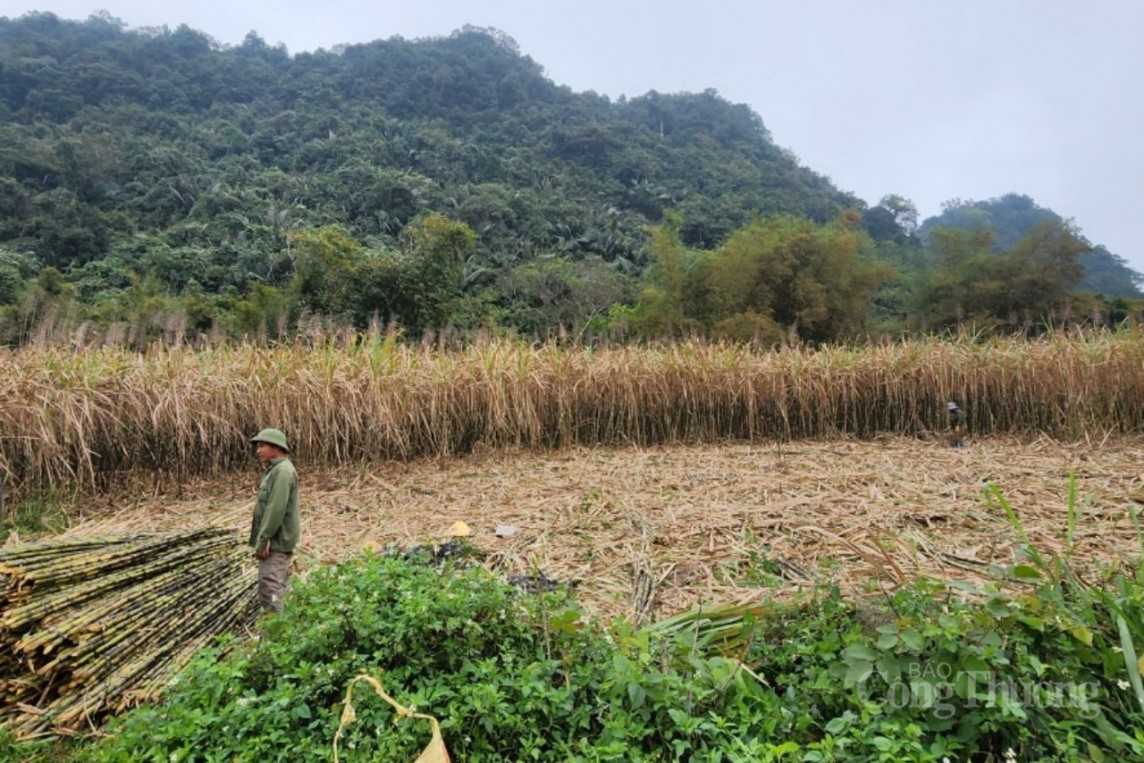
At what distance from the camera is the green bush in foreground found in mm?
1311

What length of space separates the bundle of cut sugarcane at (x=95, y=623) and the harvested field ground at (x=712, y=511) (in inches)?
27.2

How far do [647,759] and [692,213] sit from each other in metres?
39.5

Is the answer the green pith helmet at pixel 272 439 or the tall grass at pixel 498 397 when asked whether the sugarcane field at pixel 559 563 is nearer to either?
the tall grass at pixel 498 397

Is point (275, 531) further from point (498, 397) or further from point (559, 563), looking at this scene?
point (498, 397)

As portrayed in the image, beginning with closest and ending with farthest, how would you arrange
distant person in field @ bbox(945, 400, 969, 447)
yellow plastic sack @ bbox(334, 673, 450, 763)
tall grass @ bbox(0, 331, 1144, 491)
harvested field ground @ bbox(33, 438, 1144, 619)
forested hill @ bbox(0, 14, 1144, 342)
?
yellow plastic sack @ bbox(334, 673, 450, 763)
harvested field ground @ bbox(33, 438, 1144, 619)
tall grass @ bbox(0, 331, 1144, 491)
distant person in field @ bbox(945, 400, 969, 447)
forested hill @ bbox(0, 14, 1144, 342)

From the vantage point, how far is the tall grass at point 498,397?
4492 mm

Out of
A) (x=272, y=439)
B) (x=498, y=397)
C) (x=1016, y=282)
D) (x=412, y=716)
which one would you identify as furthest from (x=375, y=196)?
(x=412, y=716)

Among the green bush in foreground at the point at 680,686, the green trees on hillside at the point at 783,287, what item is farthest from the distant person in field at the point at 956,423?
the green trees on hillside at the point at 783,287

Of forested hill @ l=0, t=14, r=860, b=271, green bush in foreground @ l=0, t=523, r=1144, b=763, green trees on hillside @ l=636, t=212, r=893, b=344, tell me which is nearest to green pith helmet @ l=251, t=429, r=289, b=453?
green bush in foreground @ l=0, t=523, r=1144, b=763

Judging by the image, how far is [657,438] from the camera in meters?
6.41

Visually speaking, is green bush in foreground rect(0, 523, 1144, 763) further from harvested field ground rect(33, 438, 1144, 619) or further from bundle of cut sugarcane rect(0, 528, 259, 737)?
harvested field ground rect(33, 438, 1144, 619)

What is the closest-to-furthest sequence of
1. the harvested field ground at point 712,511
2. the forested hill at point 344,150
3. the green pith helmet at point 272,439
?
the harvested field ground at point 712,511
the green pith helmet at point 272,439
the forested hill at point 344,150

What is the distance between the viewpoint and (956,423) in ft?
21.0

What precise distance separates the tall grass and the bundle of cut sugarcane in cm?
253
